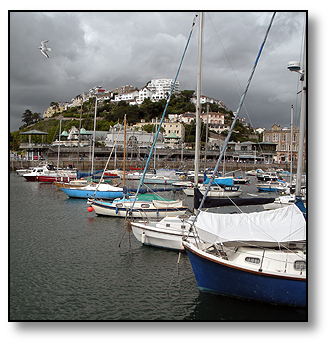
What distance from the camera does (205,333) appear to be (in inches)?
228

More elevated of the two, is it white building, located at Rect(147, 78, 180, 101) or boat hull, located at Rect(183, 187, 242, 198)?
white building, located at Rect(147, 78, 180, 101)

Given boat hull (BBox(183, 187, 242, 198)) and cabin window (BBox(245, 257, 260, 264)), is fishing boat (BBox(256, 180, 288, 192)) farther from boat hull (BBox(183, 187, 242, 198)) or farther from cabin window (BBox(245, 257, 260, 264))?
cabin window (BBox(245, 257, 260, 264))

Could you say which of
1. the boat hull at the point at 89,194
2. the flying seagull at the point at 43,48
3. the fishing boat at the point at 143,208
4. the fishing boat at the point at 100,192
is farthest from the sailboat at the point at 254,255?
the boat hull at the point at 89,194

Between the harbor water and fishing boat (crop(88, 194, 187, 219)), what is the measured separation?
4.69 ft

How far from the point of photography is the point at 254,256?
7543mm

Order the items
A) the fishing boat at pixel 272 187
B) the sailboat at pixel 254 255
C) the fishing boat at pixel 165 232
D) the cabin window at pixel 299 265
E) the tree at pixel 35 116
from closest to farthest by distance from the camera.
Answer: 1. the sailboat at pixel 254 255
2. the cabin window at pixel 299 265
3. the fishing boat at pixel 165 232
4. the fishing boat at pixel 272 187
5. the tree at pixel 35 116

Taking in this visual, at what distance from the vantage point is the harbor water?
7.33 meters

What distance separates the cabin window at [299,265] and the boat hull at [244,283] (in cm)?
43

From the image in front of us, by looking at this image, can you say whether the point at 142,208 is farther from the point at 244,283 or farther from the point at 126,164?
the point at 126,164

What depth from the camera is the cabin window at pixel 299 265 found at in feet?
23.7

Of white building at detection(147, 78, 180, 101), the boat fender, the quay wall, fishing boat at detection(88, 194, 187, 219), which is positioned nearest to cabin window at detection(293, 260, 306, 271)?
the boat fender

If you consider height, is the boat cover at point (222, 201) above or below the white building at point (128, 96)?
below

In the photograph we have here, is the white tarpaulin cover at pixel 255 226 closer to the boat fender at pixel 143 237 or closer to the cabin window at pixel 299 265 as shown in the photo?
the cabin window at pixel 299 265
